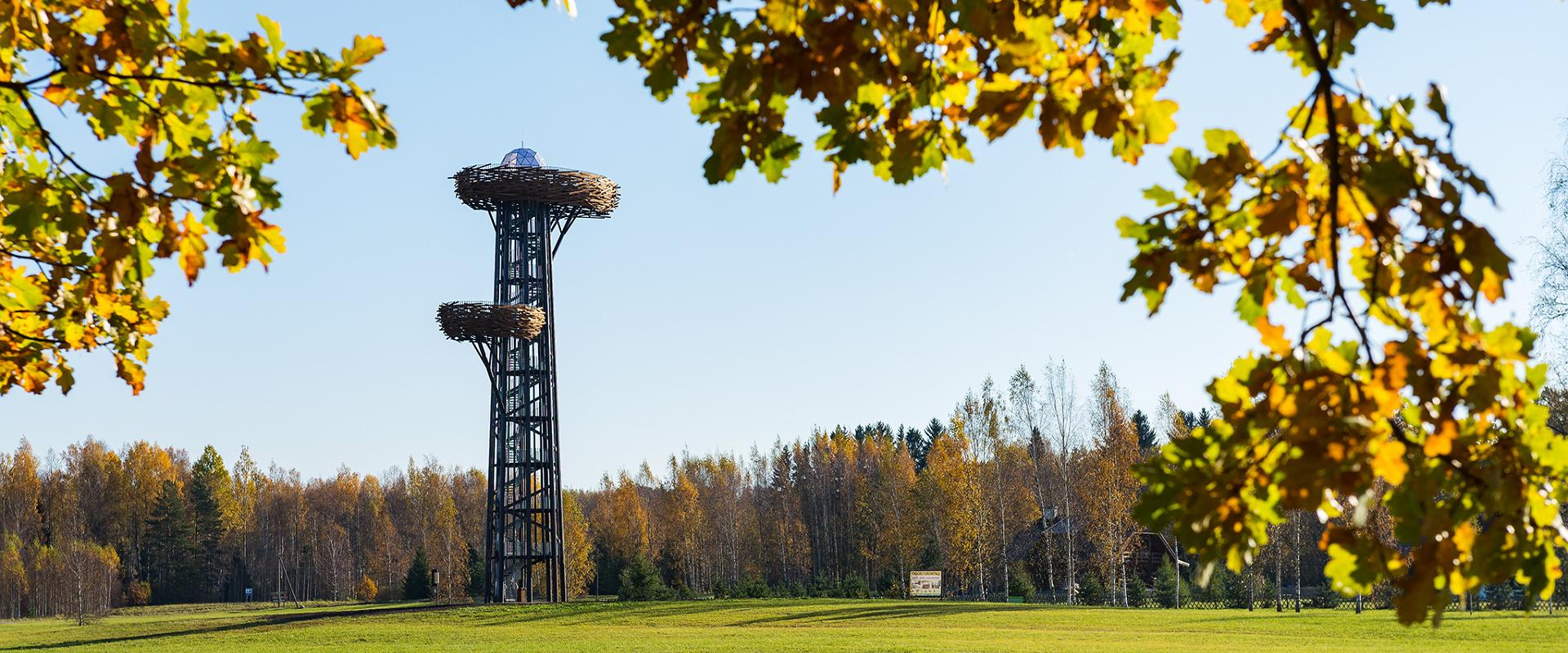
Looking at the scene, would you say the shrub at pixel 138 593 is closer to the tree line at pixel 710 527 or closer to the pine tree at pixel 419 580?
the tree line at pixel 710 527

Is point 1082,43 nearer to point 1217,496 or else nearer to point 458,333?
point 1217,496

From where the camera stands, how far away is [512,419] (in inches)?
1399

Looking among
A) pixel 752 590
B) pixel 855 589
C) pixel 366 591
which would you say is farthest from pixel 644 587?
pixel 366 591

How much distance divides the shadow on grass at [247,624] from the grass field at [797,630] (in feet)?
0.29

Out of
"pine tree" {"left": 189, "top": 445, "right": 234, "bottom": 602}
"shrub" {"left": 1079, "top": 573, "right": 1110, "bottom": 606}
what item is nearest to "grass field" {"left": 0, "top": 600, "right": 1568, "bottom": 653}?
"shrub" {"left": 1079, "top": 573, "right": 1110, "bottom": 606}

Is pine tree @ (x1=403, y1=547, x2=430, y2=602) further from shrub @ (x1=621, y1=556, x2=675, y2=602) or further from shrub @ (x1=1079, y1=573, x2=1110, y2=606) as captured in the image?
shrub @ (x1=1079, y1=573, x2=1110, y2=606)

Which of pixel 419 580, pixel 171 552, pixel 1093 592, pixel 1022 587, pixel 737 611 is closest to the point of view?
pixel 737 611

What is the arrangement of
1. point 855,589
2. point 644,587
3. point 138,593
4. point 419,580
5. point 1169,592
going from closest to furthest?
point 1169,592, point 644,587, point 855,589, point 419,580, point 138,593

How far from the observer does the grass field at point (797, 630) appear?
62.4 feet

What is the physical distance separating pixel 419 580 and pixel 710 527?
1225cm

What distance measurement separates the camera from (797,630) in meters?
23.3

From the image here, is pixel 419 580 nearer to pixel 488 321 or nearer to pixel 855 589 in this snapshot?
pixel 488 321

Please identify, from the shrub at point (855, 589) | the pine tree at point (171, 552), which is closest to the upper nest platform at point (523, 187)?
the shrub at point (855, 589)

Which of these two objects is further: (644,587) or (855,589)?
(855,589)
